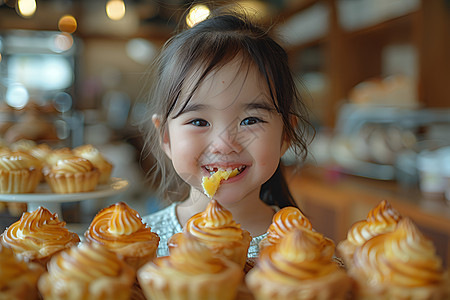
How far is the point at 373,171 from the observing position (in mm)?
2934

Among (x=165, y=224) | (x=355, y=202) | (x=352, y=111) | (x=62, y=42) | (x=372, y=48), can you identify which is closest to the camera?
(x=165, y=224)

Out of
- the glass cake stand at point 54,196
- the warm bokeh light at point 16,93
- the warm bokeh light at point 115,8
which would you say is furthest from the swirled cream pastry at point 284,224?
the warm bokeh light at point 16,93

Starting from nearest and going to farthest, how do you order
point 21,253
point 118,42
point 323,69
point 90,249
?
point 90,249, point 21,253, point 323,69, point 118,42

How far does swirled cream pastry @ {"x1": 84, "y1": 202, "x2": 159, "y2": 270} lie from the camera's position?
0.75 m

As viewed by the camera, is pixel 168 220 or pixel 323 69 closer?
pixel 168 220

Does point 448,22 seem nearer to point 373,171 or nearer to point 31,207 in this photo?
point 373,171

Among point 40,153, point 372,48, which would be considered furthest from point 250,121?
point 372,48

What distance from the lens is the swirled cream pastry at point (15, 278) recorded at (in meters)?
0.59

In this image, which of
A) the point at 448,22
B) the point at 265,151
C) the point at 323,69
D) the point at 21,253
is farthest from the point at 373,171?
the point at 21,253

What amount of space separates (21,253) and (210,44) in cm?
60

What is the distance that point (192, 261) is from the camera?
60cm

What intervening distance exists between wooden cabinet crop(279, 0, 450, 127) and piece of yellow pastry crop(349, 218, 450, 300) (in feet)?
7.44

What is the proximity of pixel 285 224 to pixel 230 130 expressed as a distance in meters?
0.25

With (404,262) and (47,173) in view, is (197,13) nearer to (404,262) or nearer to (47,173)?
(47,173)
